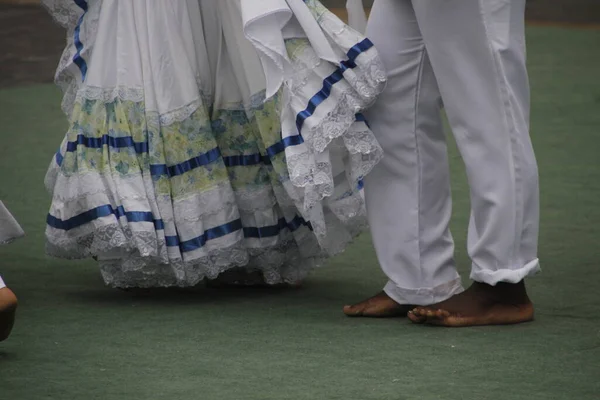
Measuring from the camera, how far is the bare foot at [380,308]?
3133mm

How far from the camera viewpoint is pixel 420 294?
3111mm

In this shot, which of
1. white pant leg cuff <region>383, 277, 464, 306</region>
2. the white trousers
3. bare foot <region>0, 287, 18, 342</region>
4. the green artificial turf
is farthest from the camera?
white pant leg cuff <region>383, 277, 464, 306</region>

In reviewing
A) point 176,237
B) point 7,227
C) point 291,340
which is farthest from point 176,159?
point 291,340

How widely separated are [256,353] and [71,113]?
1.00 meters

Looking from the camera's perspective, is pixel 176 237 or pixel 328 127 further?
pixel 176 237

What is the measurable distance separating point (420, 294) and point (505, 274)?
23 centimetres

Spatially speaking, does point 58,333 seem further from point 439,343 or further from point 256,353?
point 439,343

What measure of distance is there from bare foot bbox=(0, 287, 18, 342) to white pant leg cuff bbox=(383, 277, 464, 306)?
908mm

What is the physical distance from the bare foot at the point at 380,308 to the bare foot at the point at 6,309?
0.84 m

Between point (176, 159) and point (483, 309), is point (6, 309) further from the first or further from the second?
point (483, 309)

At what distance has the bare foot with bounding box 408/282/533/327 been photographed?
118 inches

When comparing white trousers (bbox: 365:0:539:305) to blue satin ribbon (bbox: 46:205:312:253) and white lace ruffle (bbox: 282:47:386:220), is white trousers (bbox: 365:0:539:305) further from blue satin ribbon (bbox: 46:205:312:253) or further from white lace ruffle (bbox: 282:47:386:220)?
blue satin ribbon (bbox: 46:205:312:253)

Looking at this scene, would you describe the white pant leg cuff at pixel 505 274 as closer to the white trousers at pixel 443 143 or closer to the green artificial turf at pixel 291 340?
the white trousers at pixel 443 143

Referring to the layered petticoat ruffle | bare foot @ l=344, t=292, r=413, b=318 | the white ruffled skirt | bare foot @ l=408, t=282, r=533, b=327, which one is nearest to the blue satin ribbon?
the white ruffled skirt
